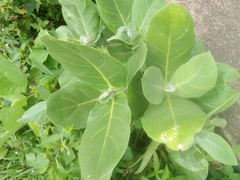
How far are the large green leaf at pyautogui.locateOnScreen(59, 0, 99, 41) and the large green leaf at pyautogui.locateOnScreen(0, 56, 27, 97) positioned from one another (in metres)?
0.27

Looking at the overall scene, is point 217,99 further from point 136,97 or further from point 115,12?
point 115,12

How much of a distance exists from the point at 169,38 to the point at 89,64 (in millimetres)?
166

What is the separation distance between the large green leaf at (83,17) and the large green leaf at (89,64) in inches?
5.7

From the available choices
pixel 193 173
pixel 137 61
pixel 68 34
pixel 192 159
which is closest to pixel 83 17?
pixel 68 34

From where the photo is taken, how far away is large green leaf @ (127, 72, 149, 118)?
657mm

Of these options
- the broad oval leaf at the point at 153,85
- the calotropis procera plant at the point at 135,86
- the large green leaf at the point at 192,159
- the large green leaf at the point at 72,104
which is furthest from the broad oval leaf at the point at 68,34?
the large green leaf at the point at 192,159

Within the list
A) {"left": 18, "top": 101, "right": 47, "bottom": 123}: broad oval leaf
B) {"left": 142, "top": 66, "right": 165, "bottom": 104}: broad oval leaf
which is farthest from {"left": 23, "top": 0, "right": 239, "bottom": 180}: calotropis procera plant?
{"left": 18, "top": 101, "right": 47, "bottom": 123}: broad oval leaf

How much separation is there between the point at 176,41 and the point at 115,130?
0.71 feet

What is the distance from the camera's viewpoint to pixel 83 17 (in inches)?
29.2

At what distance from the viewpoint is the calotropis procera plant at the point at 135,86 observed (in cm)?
58

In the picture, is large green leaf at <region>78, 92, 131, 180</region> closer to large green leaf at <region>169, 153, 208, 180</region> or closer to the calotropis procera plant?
the calotropis procera plant

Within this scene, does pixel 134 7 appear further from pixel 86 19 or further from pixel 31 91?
pixel 31 91

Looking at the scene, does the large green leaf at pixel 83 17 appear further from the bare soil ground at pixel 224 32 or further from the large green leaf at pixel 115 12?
the bare soil ground at pixel 224 32

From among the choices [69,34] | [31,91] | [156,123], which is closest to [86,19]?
[69,34]
